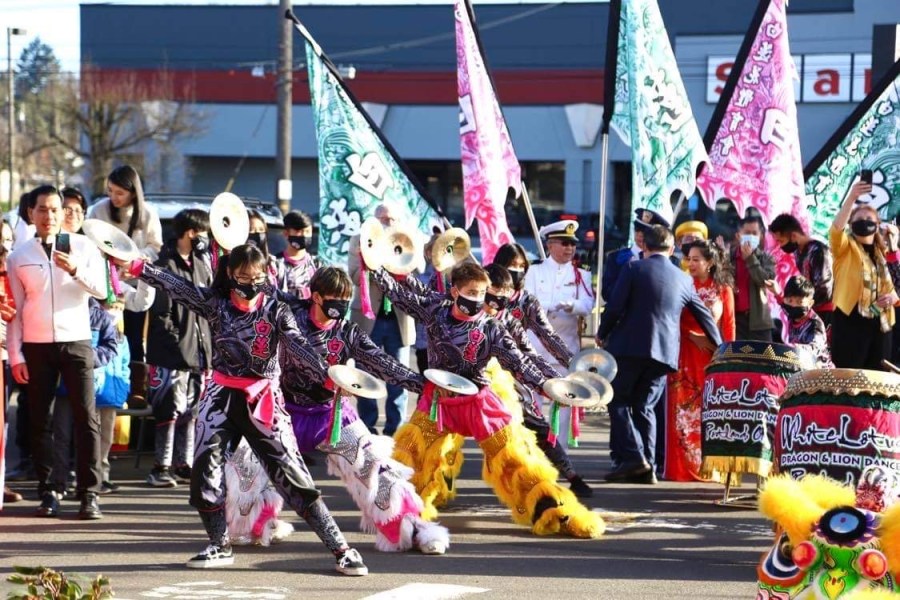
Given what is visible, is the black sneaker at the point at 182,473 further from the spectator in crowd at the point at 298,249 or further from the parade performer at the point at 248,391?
the parade performer at the point at 248,391

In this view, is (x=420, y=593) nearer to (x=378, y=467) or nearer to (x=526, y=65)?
(x=378, y=467)

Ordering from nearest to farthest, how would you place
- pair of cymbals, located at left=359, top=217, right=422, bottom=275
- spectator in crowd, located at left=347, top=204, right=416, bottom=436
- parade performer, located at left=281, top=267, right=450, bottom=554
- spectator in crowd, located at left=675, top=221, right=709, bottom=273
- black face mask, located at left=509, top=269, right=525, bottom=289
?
parade performer, located at left=281, top=267, right=450, bottom=554, pair of cymbals, located at left=359, top=217, right=422, bottom=275, black face mask, located at left=509, top=269, right=525, bottom=289, spectator in crowd, located at left=675, top=221, right=709, bottom=273, spectator in crowd, located at left=347, top=204, right=416, bottom=436

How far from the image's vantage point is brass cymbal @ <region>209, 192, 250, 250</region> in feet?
26.1

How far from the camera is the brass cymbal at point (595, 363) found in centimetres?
916

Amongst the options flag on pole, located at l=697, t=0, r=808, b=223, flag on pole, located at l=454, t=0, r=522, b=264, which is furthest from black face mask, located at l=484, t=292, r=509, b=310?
flag on pole, located at l=697, t=0, r=808, b=223

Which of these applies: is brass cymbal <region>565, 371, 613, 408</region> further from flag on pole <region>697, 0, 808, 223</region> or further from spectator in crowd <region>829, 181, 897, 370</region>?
flag on pole <region>697, 0, 808, 223</region>

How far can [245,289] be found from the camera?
Result: 7457 millimetres

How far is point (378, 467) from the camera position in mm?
7977

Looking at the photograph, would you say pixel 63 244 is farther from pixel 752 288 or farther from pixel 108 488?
pixel 752 288

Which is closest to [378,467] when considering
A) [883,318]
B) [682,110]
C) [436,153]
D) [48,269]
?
[48,269]

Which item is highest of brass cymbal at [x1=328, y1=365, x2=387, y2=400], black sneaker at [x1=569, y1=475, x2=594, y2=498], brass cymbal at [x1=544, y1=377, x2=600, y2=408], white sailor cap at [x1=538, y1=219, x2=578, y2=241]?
white sailor cap at [x1=538, y1=219, x2=578, y2=241]

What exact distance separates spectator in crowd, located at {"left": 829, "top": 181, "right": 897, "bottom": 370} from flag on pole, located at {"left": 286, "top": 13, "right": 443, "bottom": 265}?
12.3 feet

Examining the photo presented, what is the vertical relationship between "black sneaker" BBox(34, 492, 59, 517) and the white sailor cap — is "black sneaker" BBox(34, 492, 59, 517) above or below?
below

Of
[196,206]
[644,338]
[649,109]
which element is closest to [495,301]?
[644,338]
